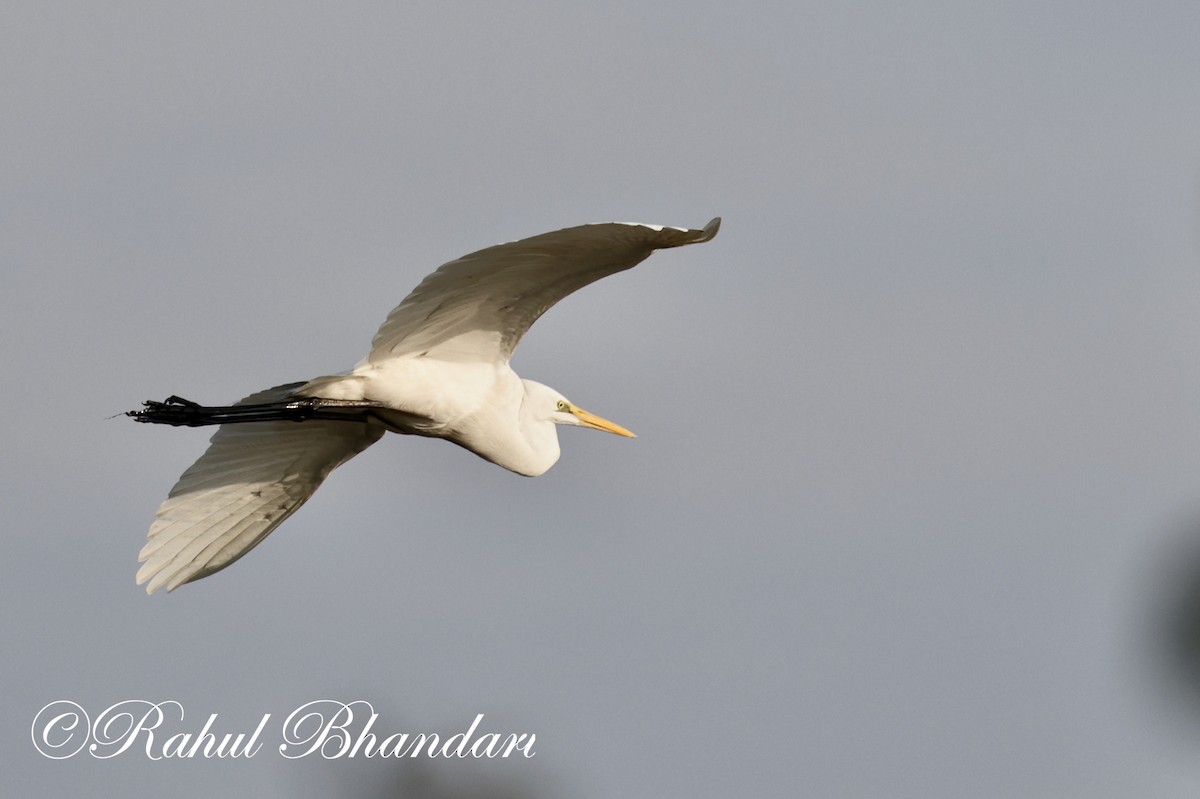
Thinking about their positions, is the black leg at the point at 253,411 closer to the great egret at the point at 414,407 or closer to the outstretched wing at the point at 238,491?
the great egret at the point at 414,407

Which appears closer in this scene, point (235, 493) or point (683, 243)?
point (683, 243)

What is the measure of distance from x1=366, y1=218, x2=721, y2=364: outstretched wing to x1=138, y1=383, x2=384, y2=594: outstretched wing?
1516mm

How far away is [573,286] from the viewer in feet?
36.4

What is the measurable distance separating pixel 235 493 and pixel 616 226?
4.23m

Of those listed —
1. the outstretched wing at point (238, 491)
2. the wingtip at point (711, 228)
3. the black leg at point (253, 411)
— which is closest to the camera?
the wingtip at point (711, 228)

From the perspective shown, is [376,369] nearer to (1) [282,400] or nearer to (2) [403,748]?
(1) [282,400]

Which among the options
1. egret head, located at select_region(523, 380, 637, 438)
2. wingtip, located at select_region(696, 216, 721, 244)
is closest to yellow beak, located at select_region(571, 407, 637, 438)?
egret head, located at select_region(523, 380, 637, 438)

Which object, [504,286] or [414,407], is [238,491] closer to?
[414,407]

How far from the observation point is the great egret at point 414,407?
10.8 m

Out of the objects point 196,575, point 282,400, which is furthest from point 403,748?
point 282,400

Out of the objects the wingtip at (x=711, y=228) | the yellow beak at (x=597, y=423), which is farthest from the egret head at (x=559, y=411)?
the wingtip at (x=711, y=228)

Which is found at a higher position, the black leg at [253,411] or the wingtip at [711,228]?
the wingtip at [711,228]

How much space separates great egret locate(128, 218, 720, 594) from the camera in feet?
Answer: 35.4

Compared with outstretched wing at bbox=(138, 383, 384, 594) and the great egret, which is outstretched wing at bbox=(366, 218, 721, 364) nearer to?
the great egret
